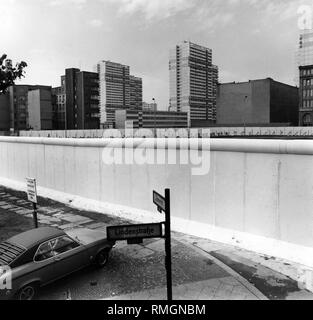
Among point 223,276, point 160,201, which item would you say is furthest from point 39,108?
point 160,201

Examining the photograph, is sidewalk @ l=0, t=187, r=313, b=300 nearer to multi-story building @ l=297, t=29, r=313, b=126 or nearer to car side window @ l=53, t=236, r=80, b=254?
car side window @ l=53, t=236, r=80, b=254

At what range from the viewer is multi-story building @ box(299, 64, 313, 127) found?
4589 inches

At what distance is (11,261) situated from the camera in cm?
663

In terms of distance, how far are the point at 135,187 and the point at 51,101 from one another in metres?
125

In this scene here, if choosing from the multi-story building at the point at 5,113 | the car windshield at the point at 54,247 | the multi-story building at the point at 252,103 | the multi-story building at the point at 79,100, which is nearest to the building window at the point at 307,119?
the multi-story building at the point at 252,103

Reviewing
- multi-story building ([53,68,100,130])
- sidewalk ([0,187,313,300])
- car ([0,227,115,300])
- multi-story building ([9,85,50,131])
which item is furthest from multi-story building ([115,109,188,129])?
car ([0,227,115,300])

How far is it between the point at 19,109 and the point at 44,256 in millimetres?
135471

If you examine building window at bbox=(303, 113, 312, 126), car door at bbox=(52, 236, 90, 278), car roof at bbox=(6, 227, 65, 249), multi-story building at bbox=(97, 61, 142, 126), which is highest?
multi-story building at bbox=(97, 61, 142, 126)

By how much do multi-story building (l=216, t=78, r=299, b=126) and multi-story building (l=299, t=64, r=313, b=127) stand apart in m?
5.16

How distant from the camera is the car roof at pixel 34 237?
7.06m

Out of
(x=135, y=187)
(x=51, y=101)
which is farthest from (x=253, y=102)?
(x=135, y=187)

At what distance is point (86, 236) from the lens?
8.32m

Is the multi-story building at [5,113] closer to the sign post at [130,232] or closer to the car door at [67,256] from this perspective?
the car door at [67,256]

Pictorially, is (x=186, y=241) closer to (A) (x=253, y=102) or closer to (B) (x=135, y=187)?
(B) (x=135, y=187)
